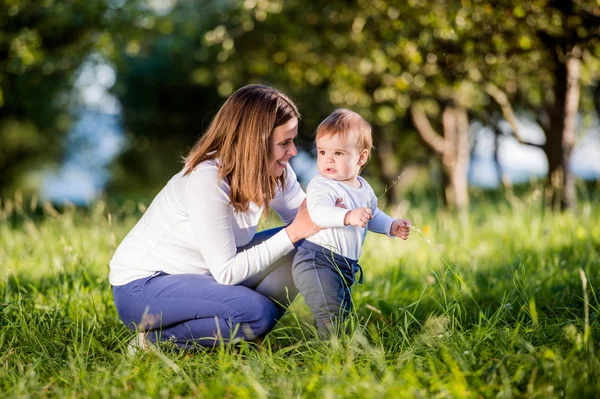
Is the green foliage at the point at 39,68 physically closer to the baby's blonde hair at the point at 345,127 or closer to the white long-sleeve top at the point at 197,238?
the white long-sleeve top at the point at 197,238

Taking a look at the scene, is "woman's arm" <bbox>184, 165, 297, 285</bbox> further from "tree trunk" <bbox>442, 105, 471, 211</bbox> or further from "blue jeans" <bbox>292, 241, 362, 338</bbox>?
"tree trunk" <bbox>442, 105, 471, 211</bbox>

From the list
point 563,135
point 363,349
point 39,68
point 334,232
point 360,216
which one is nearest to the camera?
point 360,216

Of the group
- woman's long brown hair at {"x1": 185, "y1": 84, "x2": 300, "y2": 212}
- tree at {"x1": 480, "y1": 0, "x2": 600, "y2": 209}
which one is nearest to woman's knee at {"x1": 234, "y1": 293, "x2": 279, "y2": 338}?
woman's long brown hair at {"x1": 185, "y1": 84, "x2": 300, "y2": 212}

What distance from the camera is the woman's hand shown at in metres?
2.85

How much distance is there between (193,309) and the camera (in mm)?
2959

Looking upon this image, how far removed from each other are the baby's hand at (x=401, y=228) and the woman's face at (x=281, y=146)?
24.4 inches

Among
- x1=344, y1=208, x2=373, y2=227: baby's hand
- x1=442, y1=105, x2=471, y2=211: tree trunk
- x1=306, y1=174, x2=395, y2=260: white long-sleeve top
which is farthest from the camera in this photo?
x1=442, y1=105, x2=471, y2=211: tree trunk

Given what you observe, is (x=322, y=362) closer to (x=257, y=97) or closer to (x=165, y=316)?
(x=165, y=316)

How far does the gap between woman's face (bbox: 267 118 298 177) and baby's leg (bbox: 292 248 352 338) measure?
484 millimetres

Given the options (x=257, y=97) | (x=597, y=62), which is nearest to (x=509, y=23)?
(x=597, y=62)

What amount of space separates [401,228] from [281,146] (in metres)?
0.73

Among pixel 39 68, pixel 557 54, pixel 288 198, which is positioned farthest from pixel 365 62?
pixel 39 68

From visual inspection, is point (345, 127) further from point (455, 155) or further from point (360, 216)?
point (455, 155)

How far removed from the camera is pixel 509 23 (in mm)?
6160
